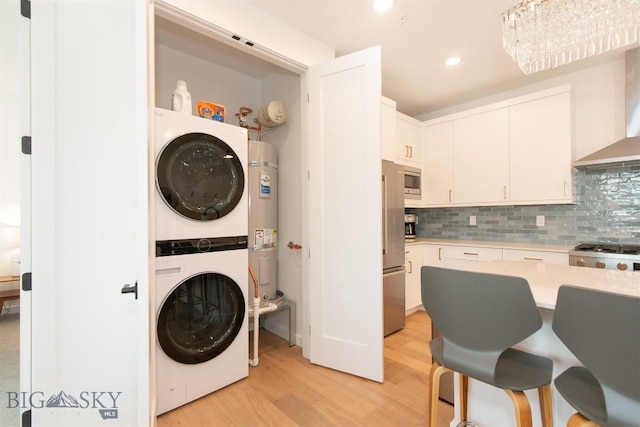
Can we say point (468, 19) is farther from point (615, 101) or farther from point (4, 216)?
point (4, 216)

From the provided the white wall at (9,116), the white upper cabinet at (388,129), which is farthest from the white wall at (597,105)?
the white wall at (9,116)

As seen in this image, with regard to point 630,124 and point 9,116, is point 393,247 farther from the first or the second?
point 9,116

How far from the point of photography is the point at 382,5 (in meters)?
1.96

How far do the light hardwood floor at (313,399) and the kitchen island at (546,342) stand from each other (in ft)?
1.22

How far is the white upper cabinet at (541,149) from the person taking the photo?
2811 millimetres

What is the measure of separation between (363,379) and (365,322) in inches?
16.3

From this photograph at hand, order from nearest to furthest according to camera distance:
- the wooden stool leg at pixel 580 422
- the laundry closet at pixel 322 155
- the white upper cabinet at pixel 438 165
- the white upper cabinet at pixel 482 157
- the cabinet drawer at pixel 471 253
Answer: the wooden stool leg at pixel 580 422 < the laundry closet at pixel 322 155 < the cabinet drawer at pixel 471 253 < the white upper cabinet at pixel 482 157 < the white upper cabinet at pixel 438 165

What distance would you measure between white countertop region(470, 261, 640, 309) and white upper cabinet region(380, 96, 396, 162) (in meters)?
1.52

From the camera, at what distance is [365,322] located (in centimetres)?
209

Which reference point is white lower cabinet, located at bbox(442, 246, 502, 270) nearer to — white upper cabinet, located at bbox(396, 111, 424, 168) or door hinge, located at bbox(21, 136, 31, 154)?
white upper cabinet, located at bbox(396, 111, 424, 168)

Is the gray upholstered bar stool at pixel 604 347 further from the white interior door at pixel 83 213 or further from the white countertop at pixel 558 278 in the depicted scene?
the white interior door at pixel 83 213

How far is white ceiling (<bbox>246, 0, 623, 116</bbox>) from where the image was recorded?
2029 millimetres

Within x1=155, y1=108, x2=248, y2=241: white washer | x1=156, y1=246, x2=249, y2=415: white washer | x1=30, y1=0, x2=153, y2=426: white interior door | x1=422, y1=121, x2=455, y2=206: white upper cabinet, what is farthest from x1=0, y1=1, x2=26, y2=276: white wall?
x1=422, y1=121, x2=455, y2=206: white upper cabinet

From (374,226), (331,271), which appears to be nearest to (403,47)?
(374,226)
